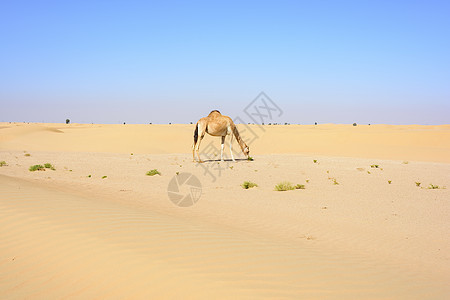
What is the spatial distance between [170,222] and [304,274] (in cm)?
319

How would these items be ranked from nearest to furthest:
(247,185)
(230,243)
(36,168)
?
(230,243)
(247,185)
(36,168)

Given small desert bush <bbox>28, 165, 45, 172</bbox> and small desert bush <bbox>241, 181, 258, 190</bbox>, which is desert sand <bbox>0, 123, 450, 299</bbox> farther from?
small desert bush <bbox>28, 165, 45, 172</bbox>

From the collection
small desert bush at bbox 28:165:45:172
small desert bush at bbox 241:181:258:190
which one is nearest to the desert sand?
small desert bush at bbox 241:181:258:190

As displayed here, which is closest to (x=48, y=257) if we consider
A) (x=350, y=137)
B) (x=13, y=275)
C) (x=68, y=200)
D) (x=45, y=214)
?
(x=13, y=275)

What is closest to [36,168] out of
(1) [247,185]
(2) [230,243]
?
(1) [247,185]

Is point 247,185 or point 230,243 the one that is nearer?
point 230,243

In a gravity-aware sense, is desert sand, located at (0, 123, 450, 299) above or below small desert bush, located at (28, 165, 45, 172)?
below

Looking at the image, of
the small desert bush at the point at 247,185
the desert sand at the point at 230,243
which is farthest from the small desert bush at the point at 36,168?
the small desert bush at the point at 247,185

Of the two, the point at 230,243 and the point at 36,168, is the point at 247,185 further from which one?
the point at 36,168

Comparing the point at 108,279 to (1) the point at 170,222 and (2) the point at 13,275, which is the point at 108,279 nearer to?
(2) the point at 13,275

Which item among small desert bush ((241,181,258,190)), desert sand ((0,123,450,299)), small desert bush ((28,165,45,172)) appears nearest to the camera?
desert sand ((0,123,450,299))

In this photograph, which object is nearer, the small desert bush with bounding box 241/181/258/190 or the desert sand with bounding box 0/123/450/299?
the desert sand with bounding box 0/123/450/299

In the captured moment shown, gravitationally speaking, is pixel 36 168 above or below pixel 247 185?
above

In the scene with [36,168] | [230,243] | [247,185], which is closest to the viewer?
[230,243]
